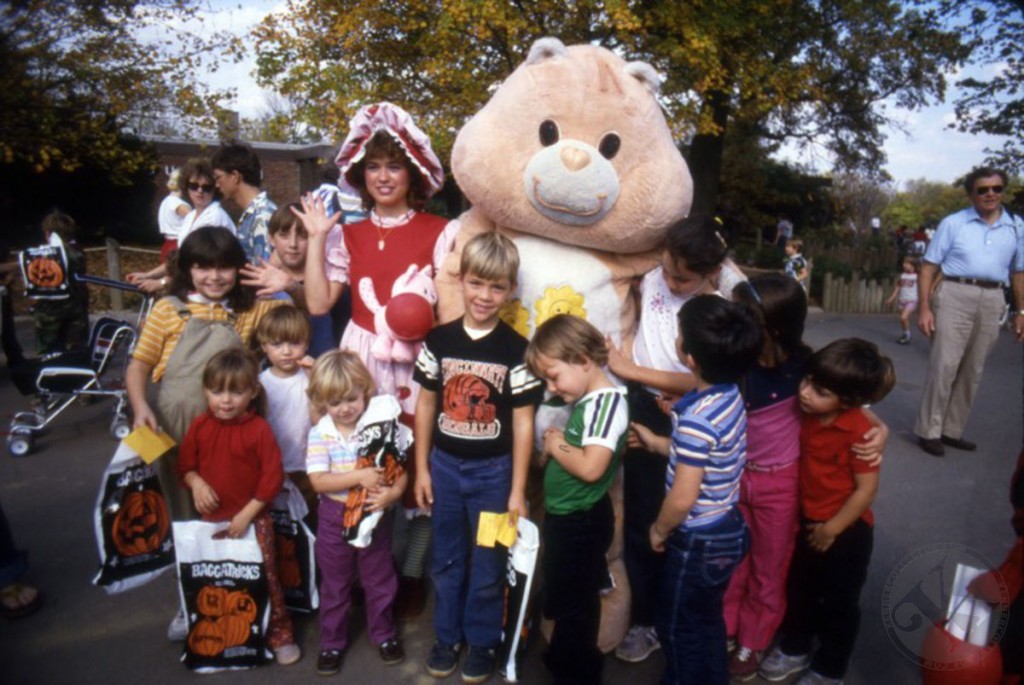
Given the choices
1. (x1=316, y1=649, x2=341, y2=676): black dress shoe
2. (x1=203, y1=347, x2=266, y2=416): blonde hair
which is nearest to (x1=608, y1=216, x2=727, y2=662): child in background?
(x1=316, y1=649, x2=341, y2=676): black dress shoe

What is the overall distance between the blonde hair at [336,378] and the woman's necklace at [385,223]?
56 centimetres

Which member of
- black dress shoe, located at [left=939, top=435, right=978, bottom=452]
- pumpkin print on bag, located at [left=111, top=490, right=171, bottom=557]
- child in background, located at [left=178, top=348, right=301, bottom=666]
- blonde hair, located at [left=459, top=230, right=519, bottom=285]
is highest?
blonde hair, located at [left=459, top=230, right=519, bottom=285]

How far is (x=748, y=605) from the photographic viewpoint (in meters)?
2.84

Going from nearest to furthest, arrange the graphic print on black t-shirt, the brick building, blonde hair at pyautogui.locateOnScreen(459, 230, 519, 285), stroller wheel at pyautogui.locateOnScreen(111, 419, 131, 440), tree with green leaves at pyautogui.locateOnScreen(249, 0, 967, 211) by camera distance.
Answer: blonde hair at pyautogui.locateOnScreen(459, 230, 519, 285) < the graphic print on black t-shirt < stroller wheel at pyautogui.locateOnScreen(111, 419, 131, 440) < tree with green leaves at pyautogui.locateOnScreen(249, 0, 967, 211) < the brick building

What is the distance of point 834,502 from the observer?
2.59 metres

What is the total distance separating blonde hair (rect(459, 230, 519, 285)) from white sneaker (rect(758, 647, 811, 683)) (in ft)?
6.16

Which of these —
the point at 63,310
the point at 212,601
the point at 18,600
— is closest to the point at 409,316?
the point at 212,601

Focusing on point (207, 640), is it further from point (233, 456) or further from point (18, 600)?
point (18, 600)

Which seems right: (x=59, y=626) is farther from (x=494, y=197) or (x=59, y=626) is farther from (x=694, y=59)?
(x=694, y=59)

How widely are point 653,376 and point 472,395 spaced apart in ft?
2.32

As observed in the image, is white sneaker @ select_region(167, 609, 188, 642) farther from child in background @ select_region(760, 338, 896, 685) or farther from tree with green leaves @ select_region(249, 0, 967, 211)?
tree with green leaves @ select_region(249, 0, 967, 211)

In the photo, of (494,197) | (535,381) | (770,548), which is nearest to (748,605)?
(770,548)

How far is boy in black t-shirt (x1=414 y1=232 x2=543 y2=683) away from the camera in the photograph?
2.63 m

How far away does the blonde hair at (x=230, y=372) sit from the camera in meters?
2.65
